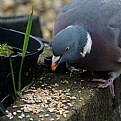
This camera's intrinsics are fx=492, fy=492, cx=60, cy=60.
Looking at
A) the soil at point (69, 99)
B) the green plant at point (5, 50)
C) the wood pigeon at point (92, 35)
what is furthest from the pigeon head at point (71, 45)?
the green plant at point (5, 50)

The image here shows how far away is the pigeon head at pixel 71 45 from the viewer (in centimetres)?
321

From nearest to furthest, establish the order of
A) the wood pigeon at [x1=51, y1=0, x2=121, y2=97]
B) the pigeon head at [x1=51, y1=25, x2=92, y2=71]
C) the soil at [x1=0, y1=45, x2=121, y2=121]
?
1. the soil at [x1=0, y1=45, x2=121, y2=121]
2. the pigeon head at [x1=51, y1=25, x2=92, y2=71]
3. the wood pigeon at [x1=51, y1=0, x2=121, y2=97]

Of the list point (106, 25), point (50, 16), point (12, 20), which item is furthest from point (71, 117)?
point (50, 16)

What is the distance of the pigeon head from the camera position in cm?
321

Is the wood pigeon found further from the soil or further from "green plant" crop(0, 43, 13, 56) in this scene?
"green plant" crop(0, 43, 13, 56)

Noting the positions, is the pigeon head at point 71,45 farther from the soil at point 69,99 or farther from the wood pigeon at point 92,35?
the soil at point 69,99

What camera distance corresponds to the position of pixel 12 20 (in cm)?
471

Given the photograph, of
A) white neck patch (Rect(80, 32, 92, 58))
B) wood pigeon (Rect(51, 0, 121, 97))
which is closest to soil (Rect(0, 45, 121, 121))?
wood pigeon (Rect(51, 0, 121, 97))

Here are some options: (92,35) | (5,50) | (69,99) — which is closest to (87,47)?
(92,35)

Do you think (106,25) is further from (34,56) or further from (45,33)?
(45,33)

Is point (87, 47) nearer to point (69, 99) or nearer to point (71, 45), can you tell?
point (71, 45)

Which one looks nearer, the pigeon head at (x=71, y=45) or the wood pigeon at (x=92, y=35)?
the pigeon head at (x=71, y=45)

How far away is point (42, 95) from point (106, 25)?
692mm

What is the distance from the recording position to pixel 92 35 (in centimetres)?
346
